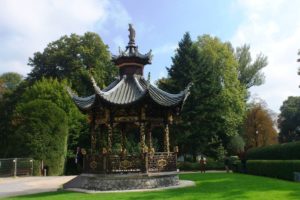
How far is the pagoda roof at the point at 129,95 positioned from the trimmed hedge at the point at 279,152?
10040 millimetres

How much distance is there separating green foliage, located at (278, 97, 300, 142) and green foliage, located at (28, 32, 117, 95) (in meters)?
37.1

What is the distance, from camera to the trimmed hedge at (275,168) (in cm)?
2431

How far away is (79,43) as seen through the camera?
56.7 metres

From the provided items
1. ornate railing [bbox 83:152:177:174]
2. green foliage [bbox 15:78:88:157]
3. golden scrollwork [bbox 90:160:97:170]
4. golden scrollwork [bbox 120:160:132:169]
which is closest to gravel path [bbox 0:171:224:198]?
ornate railing [bbox 83:152:177:174]

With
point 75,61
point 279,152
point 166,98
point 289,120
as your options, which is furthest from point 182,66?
point 289,120

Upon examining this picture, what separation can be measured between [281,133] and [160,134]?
35496mm

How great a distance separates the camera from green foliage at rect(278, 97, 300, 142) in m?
72.1

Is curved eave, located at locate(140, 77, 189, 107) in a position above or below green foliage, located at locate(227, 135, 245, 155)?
above

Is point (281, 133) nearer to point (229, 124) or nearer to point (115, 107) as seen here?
point (229, 124)

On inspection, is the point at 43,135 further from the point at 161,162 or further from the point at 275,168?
the point at 275,168

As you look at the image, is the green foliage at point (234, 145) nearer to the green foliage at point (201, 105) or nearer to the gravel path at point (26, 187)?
the green foliage at point (201, 105)

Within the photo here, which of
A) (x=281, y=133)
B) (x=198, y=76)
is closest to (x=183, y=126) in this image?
(x=198, y=76)

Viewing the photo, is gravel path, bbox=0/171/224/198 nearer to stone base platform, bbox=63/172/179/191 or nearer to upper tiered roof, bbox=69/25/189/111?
stone base platform, bbox=63/172/179/191

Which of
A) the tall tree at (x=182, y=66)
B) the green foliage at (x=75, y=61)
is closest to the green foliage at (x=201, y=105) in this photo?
the tall tree at (x=182, y=66)
